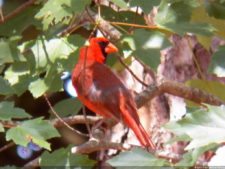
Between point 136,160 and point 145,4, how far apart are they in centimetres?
45

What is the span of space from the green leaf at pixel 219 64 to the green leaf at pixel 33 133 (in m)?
0.42

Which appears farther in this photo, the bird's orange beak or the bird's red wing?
the bird's orange beak

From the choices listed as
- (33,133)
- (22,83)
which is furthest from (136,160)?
(22,83)

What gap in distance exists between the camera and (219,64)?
175cm

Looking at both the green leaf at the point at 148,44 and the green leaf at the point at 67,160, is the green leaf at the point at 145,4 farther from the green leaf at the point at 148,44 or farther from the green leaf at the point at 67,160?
the green leaf at the point at 67,160

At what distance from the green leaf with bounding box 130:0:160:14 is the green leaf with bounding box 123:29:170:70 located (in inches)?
2.2

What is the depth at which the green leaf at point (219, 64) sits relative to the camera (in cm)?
174

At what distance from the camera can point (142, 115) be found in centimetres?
241

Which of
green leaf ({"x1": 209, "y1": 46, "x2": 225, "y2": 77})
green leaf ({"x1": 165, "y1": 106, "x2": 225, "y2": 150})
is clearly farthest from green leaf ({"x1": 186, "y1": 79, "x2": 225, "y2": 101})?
green leaf ({"x1": 165, "y1": 106, "x2": 225, "y2": 150})

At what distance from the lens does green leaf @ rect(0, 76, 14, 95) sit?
5.79 feet

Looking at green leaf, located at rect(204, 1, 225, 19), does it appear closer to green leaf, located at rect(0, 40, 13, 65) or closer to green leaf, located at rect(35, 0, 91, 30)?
green leaf, located at rect(35, 0, 91, 30)

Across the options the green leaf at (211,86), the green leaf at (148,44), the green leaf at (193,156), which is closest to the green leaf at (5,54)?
the green leaf at (148,44)

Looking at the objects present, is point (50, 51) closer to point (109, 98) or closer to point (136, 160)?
point (109, 98)

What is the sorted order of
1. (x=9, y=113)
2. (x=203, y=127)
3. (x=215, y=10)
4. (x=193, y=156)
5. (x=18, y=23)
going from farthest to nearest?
(x=18, y=23), (x=215, y=10), (x=9, y=113), (x=193, y=156), (x=203, y=127)
